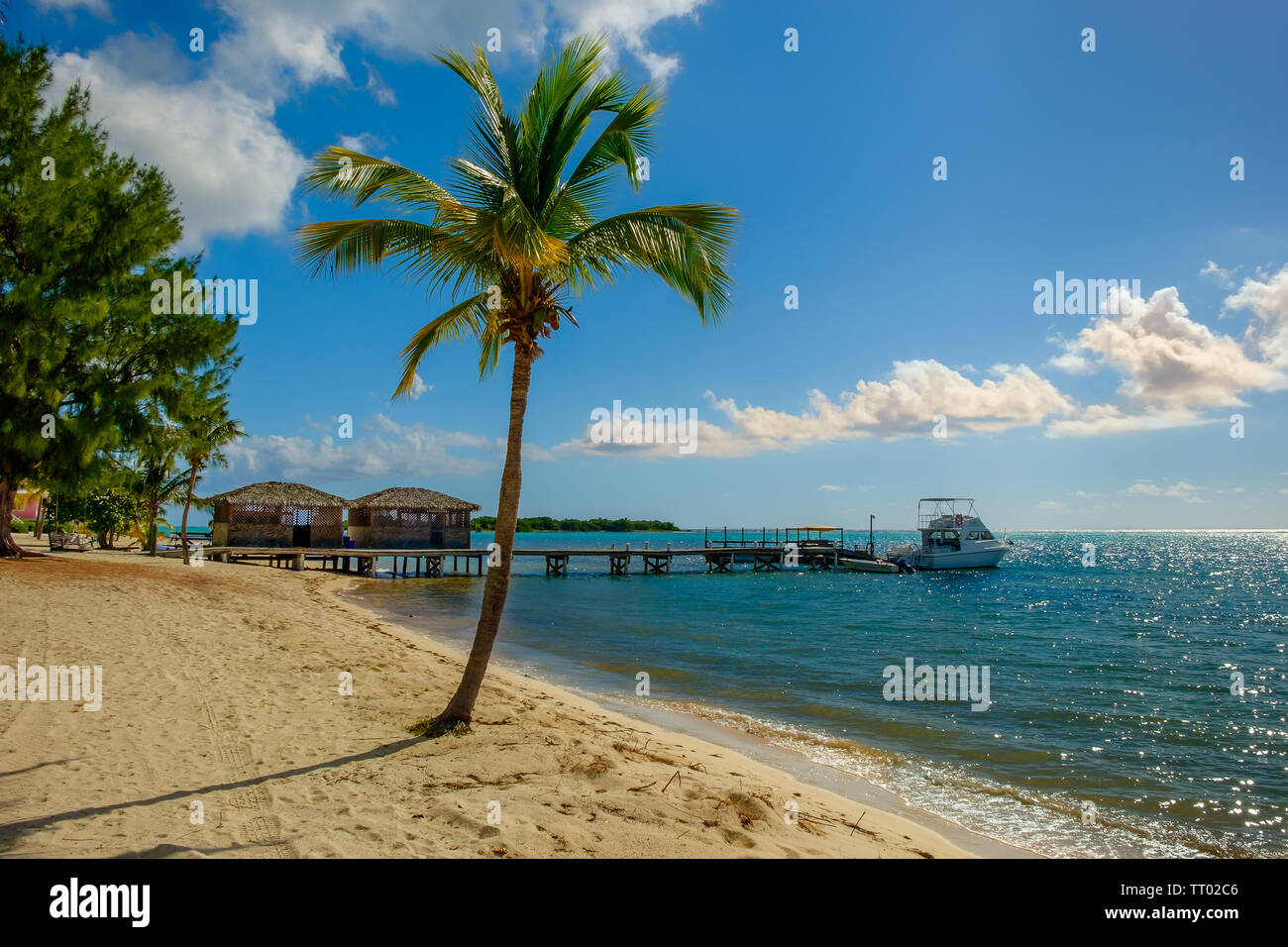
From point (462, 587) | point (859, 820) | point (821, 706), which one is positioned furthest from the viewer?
point (462, 587)

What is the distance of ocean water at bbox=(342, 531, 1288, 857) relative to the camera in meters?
8.01

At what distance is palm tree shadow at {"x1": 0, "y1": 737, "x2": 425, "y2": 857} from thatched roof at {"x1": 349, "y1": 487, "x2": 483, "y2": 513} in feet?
119

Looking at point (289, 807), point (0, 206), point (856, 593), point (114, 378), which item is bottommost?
point (856, 593)

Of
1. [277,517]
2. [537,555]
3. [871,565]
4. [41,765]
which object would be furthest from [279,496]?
[871,565]

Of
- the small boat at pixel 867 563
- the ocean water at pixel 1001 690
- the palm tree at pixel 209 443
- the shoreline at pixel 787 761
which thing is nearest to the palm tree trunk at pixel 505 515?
the shoreline at pixel 787 761

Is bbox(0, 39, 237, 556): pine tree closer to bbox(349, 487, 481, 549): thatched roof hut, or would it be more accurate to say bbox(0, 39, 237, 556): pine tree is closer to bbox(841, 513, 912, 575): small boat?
bbox(349, 487, 481, 549): thatched roof hut

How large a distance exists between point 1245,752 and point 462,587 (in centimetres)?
3380

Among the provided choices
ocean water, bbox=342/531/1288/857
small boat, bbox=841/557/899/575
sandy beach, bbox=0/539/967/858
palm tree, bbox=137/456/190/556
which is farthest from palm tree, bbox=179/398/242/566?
small boat, bbox=841/557/899/575

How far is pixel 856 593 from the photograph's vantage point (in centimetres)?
4131

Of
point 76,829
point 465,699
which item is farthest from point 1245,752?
point 76,829

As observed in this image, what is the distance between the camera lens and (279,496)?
38250 millimetres

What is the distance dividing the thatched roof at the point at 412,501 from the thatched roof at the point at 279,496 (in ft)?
5.13

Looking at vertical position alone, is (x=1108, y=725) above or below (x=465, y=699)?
below

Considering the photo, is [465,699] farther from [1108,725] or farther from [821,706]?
[1108,725]
